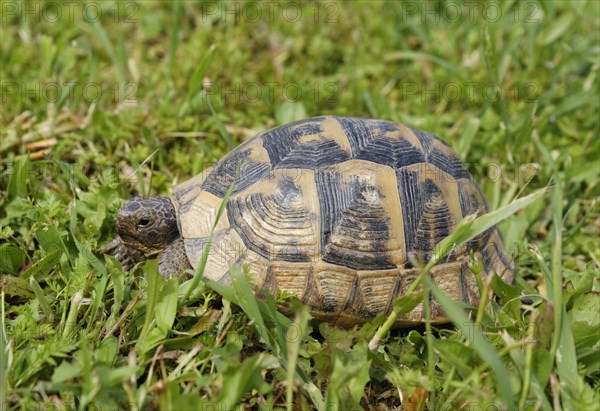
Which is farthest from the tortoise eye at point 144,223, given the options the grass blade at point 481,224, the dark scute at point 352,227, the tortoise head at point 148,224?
the grass blade at point 481,224

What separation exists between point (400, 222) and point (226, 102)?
7.65 ft

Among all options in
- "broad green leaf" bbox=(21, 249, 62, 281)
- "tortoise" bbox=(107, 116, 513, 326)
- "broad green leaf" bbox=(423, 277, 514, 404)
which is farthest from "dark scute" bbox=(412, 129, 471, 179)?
"broad green leaf" bbox=(21, 249, 62, 281)

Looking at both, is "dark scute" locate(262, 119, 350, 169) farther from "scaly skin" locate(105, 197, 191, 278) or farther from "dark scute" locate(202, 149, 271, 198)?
"scaly skin" locate(105, 197, 191, 278)

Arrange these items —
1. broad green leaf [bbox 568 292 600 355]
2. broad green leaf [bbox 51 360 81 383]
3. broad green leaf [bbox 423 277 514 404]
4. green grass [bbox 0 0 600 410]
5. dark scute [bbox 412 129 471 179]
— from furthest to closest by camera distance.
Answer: dark scute [bbox 412 129 471 179] < broad green leaf [bbox 568 292 600 355] < green grass [bbox 0 0 600 410] < broad green leaf [bbox 51 360 81 383] < broad green leaf [bbox 423 277 514 404]

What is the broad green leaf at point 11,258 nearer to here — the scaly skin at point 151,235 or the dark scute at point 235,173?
the scaly skin at point 151,235

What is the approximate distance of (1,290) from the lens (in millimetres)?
3107

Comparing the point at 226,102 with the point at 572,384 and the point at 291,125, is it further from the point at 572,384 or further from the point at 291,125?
the point at 572,384

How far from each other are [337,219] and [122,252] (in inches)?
50.9

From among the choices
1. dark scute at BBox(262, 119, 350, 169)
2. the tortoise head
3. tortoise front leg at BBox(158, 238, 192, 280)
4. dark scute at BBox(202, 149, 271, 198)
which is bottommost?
tortoise front leg at BBox(158, 238, 192, 280)

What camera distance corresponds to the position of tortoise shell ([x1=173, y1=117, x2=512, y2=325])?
3.17 metres

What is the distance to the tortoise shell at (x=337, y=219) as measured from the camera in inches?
125

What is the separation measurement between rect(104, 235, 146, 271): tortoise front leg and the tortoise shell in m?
0.39

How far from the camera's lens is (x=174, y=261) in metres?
3.34

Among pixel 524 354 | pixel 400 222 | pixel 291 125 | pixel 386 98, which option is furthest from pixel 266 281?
pixel 386 98
